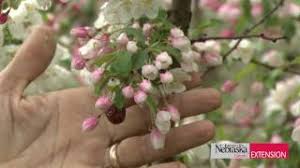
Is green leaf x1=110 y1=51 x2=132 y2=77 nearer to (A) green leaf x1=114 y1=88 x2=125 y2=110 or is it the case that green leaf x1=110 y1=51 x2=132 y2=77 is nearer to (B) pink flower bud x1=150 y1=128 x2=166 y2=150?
(A) green leaf x1=114 y1=88 x2=125 y2=110

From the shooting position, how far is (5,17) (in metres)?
1.72

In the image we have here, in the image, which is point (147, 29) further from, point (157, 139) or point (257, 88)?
point (257, 88)

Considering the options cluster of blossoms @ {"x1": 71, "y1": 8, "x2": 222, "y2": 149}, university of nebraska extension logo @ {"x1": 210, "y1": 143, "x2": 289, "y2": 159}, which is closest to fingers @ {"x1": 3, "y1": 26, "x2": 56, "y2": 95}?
cluster of blossoms @ {"x1": 71, "y1": 8, "x2": 222, "y2": 149}

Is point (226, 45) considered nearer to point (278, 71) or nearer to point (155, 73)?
point (278, 71)

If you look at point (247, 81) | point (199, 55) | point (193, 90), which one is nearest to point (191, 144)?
point (193, 90)

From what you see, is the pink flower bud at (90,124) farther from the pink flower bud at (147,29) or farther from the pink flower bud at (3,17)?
the pink flower bud at (3,17)

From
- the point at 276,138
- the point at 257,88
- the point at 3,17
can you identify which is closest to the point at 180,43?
the point at 3,17

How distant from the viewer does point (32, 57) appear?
1745 mm

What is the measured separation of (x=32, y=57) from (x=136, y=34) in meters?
0.31

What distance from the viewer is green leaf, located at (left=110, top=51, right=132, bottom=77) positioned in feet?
4.83

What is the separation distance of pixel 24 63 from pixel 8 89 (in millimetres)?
86

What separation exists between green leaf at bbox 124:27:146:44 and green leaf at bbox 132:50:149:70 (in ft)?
0.11

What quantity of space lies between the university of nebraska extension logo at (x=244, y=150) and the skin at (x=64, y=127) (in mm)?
45

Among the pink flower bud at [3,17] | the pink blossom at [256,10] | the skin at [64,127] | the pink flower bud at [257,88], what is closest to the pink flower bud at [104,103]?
the skin at [64,127]
